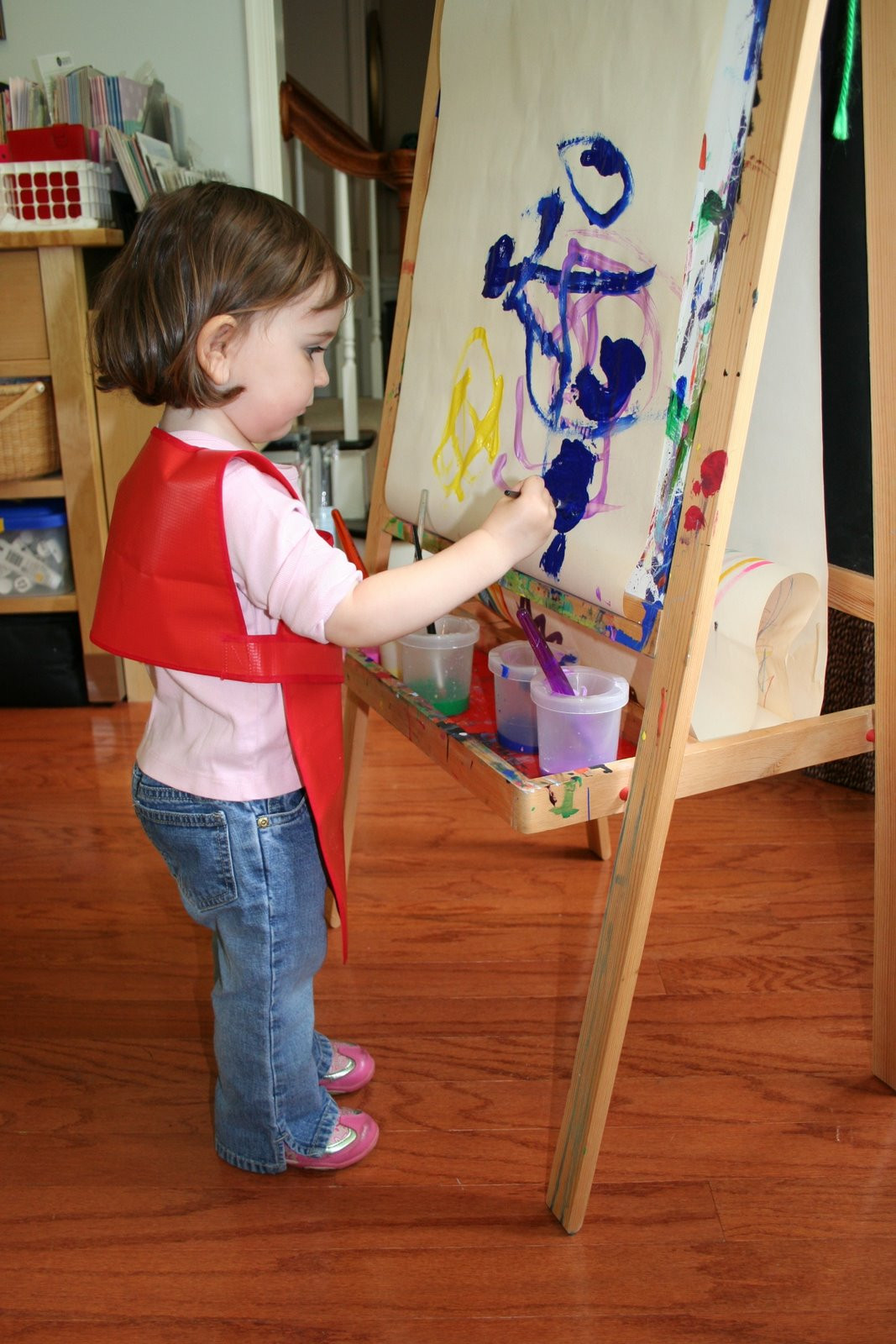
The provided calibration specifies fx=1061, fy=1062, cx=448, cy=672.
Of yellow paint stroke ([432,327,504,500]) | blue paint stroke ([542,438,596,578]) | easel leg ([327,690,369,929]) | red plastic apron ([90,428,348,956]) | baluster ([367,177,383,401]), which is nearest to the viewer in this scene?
red plastic apron ([90,428,348,956])

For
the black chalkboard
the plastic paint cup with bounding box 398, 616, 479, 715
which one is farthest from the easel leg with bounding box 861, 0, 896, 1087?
the plastic paint cup with bounding box 398, 616, 479, 715

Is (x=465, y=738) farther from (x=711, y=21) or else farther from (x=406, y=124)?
(x=406, y=124)

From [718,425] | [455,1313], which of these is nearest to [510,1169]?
[455,1313]

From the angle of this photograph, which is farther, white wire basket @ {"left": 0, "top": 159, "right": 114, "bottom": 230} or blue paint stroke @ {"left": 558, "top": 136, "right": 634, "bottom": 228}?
white wire basket @ {"left": 0, "top": 159, "right": 114, "bottom": 230}

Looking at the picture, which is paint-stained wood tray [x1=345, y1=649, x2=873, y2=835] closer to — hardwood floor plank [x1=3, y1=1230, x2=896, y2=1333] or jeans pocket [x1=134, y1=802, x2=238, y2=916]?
jeans pocket [x1=134, y1=802, x2=238, y2=916]

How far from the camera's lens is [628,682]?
98 centimetres

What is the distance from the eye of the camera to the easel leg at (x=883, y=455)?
2.96 ft

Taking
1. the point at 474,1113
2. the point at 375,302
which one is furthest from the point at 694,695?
the point at 375,302

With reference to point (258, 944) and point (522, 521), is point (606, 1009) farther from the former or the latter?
point (522, 521)

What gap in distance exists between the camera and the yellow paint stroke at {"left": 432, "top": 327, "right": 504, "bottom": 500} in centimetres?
107

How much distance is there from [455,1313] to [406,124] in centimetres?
459

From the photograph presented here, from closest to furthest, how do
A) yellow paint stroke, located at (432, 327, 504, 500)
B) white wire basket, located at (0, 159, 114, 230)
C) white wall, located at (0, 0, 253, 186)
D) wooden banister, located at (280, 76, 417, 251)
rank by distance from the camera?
yellow paint stroke, located at (432, 327, 504, 500), white wire basket, located at (0, 159, 114, 230), white wall, located at (0, 0, 253, 186), wooden banister, located at (280, 76, 417, 251)

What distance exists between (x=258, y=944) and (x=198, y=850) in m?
0.10

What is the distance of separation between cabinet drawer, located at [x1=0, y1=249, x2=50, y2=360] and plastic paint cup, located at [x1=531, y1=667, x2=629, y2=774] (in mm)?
1555
